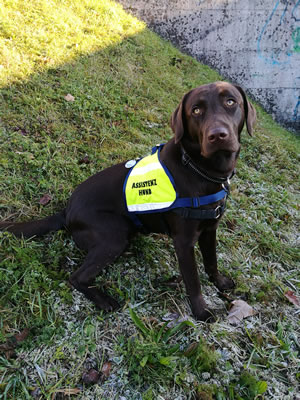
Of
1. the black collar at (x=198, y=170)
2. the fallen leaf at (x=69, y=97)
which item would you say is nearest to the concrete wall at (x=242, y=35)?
the fallen leaf at (x=69, y=97)

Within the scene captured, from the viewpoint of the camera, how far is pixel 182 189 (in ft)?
6.70

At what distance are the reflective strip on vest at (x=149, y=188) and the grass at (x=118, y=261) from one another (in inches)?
22.2

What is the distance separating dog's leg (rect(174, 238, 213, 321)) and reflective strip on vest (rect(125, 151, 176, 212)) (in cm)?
28

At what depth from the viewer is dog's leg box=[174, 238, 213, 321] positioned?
6.70 ft

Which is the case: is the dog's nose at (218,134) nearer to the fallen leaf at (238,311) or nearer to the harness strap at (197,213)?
the harness strap at (197,213)

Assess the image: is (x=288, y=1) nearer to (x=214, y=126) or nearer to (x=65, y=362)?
(x=214, y=126)

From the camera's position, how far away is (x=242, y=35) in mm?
6711

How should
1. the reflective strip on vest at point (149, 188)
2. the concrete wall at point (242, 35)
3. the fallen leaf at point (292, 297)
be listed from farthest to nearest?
the concrete wall at point (242, 35) < the fallen leaf at point (292, 297) < the reflective strip on vest at point (149, 188)

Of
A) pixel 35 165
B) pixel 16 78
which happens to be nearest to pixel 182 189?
pixel 35 165

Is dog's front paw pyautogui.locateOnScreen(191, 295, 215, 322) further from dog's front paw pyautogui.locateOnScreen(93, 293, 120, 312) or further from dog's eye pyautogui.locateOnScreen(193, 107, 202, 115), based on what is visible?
dog's eye pyautogui.locateOnScreen(193, 107, 202, 115)

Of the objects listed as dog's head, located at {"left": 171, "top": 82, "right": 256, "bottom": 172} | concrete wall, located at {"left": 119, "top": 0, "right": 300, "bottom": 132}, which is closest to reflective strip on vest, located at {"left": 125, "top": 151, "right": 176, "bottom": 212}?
dog's head, located at {"left": 171, "top": 82, "right": 256, "bottom": 172}

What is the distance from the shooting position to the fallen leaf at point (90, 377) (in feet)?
5.69

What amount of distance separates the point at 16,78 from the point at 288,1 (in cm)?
601

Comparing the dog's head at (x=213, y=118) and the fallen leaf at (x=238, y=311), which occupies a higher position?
the dog's head at (x=213, y=118)
